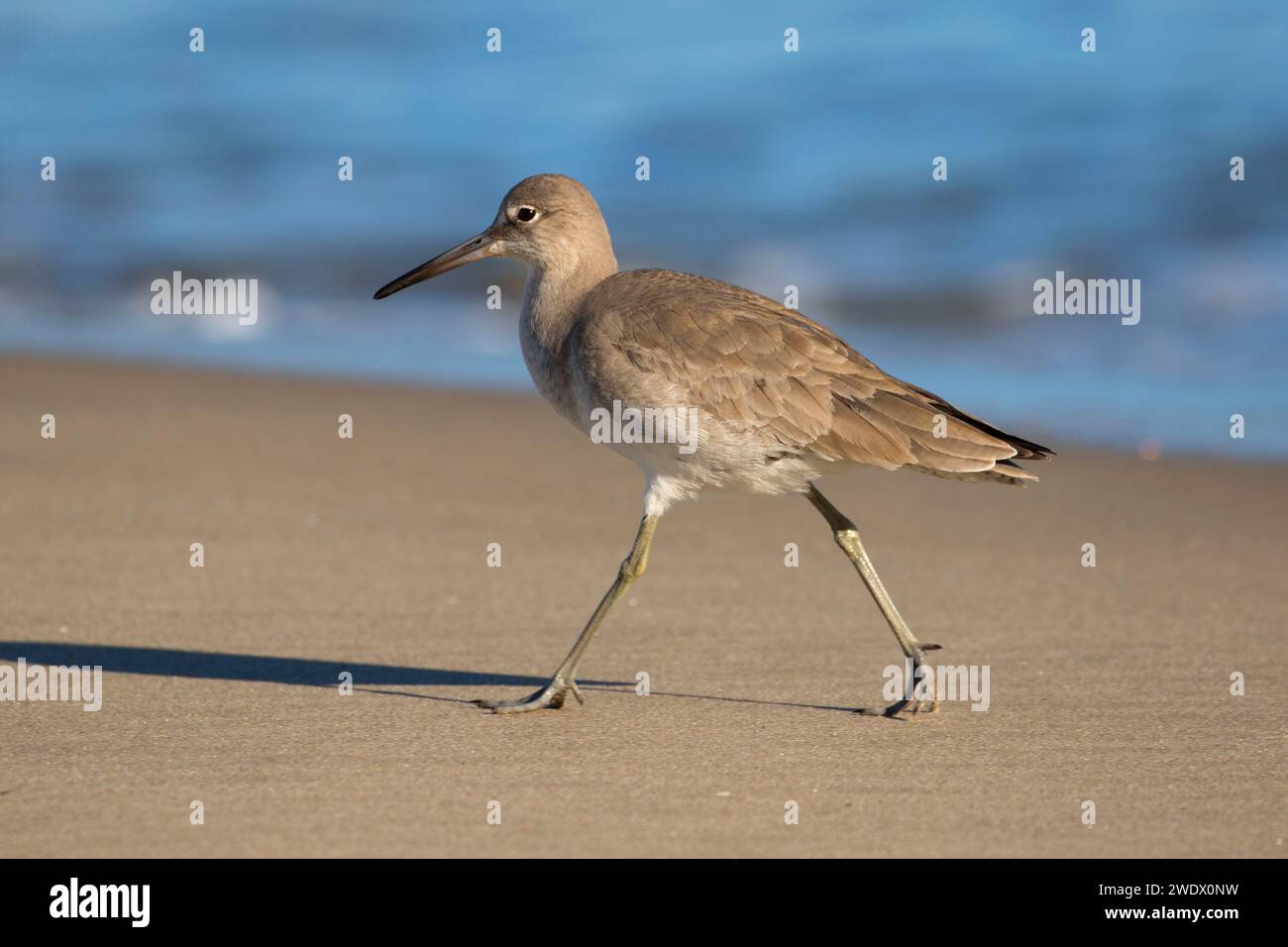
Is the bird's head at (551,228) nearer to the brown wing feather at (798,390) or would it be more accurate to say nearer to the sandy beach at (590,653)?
the brown wing feather at (798,390)

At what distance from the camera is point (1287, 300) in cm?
1332

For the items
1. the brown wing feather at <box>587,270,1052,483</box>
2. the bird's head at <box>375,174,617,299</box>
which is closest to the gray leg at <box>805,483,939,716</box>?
the brown wing feather at <box>587,270,1052,483</box>

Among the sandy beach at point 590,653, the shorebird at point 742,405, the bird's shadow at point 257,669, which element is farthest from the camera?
the bird's shadow at point 257,669

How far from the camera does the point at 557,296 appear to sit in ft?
18.7

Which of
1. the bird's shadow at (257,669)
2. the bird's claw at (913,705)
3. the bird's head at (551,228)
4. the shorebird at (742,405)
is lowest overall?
the bird's claw at (913,705)

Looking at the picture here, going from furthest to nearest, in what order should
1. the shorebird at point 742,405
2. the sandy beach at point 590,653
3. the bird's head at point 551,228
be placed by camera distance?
1. the bird's head at point 551,228
2. the shorebird at point 742,405
3. the sandy beach at point 590,653

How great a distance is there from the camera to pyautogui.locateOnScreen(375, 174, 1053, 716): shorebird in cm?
517

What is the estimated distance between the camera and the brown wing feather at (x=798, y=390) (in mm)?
5172

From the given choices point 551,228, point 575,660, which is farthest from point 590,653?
point 551,228

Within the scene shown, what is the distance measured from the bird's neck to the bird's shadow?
43.8 inches

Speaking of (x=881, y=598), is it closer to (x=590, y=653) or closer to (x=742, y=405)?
(x=742, y=405)

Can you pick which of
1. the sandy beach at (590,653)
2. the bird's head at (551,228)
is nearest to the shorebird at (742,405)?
the bird's head at (551,228)
